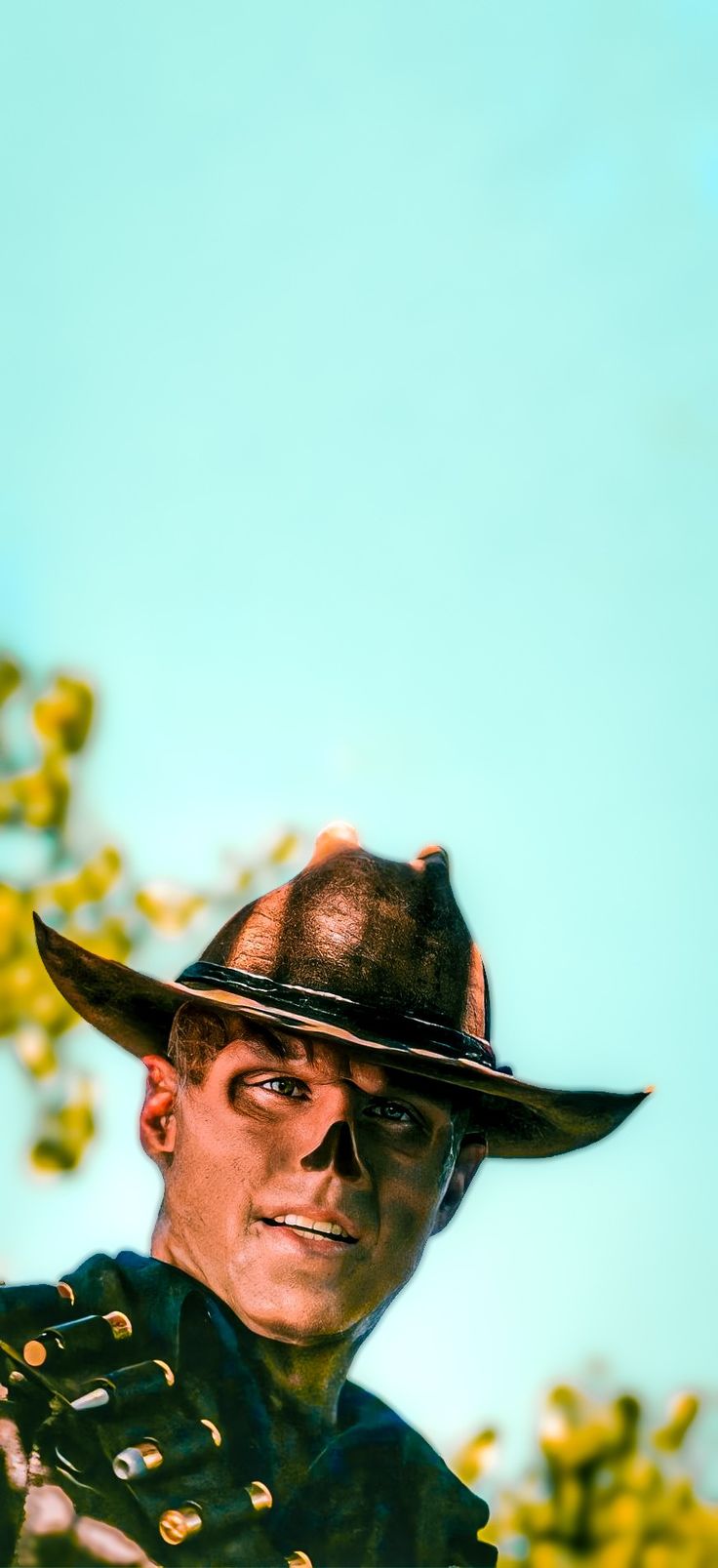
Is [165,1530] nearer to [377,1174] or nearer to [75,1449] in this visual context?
[75,1449]

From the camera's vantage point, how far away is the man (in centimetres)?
292

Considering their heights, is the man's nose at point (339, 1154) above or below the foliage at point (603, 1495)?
above

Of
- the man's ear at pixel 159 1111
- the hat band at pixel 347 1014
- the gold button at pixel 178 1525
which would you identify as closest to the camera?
the gold button at pixel 178 1525

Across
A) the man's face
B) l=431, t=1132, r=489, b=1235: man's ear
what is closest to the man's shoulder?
the man's face

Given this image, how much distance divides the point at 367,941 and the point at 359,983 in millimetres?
92

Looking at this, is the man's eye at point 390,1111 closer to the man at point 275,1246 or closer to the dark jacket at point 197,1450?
the man at point 275,1246

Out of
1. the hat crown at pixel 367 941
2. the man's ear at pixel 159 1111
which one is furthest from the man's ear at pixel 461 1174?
the man's ear at pixel 159 1111

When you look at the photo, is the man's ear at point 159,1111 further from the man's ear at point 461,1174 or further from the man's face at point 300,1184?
the man's ear at point 461,1174

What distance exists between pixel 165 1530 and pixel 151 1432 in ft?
0.52

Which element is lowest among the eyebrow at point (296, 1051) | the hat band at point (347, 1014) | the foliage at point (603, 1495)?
the foliage at point (603, 1495)

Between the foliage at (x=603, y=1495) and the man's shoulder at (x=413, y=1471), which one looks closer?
the man's shoulder at (x=413, y=1471)

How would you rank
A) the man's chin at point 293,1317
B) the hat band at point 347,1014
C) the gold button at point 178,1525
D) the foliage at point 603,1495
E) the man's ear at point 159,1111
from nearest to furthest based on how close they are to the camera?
the gold button at point 178,1525 < the man's chin at point 293,1317 < the hat band at point 347,1014 < the man's ear at point 159,1111 < the foliage at point 603,1495

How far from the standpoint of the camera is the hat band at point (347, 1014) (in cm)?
326

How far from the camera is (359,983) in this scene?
3.34 m
